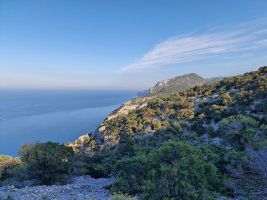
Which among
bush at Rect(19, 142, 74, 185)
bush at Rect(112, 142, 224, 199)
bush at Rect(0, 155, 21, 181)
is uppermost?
bush at Rect(112, 142, 224, 199)

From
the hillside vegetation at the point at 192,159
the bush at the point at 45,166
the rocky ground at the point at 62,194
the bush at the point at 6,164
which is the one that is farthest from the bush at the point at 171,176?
the bush at the point at 6,164

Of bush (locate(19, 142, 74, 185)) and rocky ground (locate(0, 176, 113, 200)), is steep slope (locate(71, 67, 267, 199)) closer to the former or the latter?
rocky ground (locate(0, 176, 113, 200))

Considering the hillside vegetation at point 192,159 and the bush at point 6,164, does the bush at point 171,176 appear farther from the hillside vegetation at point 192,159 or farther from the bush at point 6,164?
the bush at point 6,164

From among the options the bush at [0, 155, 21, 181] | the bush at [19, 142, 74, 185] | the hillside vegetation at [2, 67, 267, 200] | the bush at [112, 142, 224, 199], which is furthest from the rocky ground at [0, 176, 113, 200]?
the bush at [0, 155, 21, 181]

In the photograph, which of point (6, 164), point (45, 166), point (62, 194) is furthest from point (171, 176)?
point (6, 164)

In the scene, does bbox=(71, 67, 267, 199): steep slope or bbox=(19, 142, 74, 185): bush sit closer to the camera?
bbox=(71, 67, 267, 199): steep slope

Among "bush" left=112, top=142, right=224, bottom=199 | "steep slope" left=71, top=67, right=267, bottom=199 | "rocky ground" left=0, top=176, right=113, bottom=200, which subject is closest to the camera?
"steep slope" left=71, top=67, right=267, bottom=199

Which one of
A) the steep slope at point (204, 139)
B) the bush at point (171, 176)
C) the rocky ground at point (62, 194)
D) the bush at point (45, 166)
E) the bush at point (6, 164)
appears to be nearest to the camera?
the steep slope at point (204, 139)

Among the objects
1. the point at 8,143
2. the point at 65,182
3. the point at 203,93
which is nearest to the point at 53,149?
the point at 65,182

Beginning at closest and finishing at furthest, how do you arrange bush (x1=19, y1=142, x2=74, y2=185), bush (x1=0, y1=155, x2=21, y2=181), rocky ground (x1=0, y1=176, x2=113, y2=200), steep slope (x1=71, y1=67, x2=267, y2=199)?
steep slope (x1=71, y1=67, x2=267, y2=199)
rocky ground (x1=0, y1=176, x2=113, y2=200)
bush (x1=19, y1=142, x2=74, y2=185)
bush (x1=0, y1=155, x2=21, y2=181)

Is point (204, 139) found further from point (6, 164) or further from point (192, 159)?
point (6, 164)

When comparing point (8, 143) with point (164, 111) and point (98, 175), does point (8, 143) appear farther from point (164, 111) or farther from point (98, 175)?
point (98, 175)

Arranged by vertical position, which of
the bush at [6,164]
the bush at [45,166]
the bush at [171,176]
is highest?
the bush at [171,176]

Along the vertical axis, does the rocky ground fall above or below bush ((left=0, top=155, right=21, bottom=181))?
above
